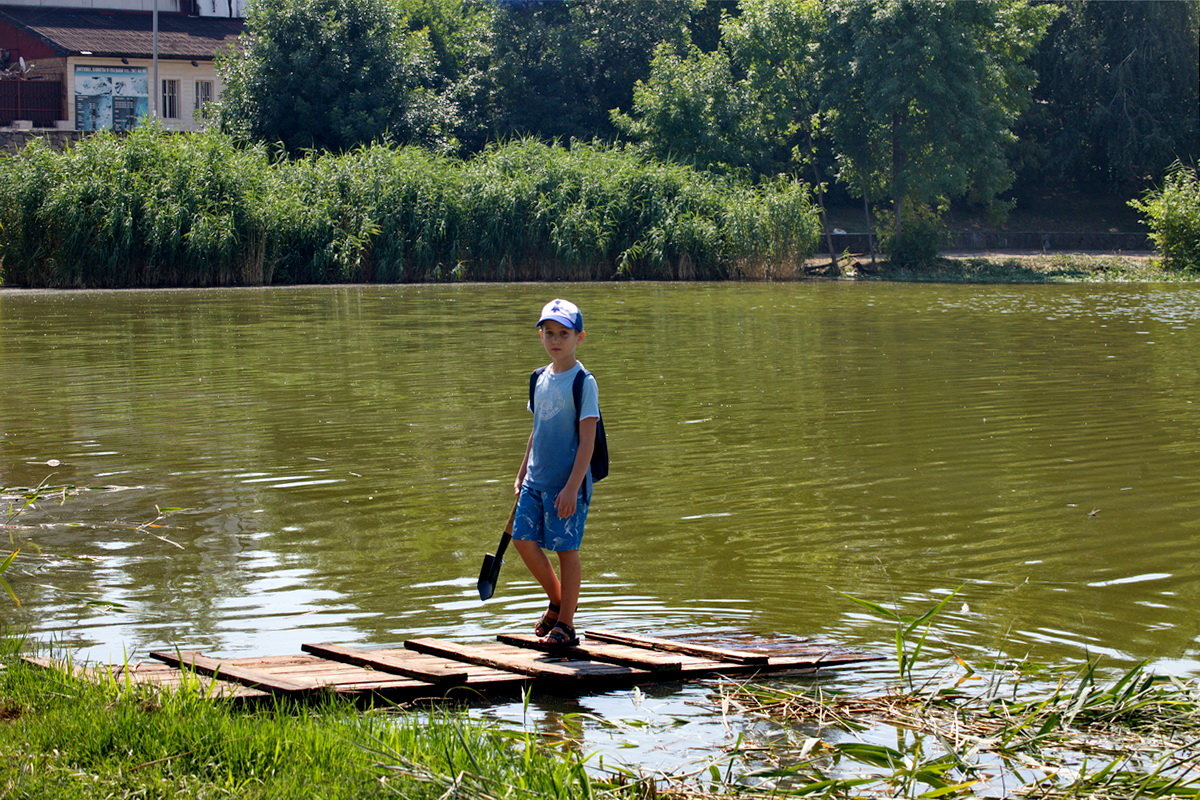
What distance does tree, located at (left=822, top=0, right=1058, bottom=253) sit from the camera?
132 feet

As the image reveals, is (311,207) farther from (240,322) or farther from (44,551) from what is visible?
(44,551)

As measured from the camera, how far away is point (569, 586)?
641 centimetres

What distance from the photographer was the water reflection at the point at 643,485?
24.3 feet

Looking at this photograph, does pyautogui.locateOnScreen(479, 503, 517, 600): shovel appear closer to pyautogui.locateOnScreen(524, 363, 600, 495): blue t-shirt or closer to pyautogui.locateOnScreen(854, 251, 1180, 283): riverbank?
pyautogui.locateOnScreen(524, 363, 600, 495): blue t-shirt

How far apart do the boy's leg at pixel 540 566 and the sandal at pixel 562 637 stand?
0.18 meters

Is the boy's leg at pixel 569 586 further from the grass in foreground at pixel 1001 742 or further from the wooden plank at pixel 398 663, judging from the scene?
the grass in foreground at pixel 1001 742

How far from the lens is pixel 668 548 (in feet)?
28.8

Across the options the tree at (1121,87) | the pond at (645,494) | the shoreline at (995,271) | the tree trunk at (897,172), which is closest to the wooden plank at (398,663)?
the pond at (645,494)

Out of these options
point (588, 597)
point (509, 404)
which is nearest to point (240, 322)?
point (509, 404)

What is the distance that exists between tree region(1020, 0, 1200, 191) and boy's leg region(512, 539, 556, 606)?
47.8 metres

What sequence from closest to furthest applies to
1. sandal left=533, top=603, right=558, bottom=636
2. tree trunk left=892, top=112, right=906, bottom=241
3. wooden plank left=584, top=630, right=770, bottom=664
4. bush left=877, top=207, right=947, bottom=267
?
1. wooden plank left=584, top=630, right=770, bottom=664
2. sandal left=533, top=603, right=558, bottom=636
3. bush left=877, top=207, right=947, bottom=267
4. tree trunk left=892, top=112, right=906, bottom=241

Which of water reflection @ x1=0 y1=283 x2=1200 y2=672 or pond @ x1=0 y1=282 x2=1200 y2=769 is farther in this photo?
water reflection @ x1=0 y1=283 x2=1200 y2=672

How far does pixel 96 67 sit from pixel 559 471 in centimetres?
5221

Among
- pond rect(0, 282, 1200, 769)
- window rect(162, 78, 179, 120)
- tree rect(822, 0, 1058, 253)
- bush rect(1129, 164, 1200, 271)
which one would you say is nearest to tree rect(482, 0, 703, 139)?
tree rect(822, 0, 1058, 253)
